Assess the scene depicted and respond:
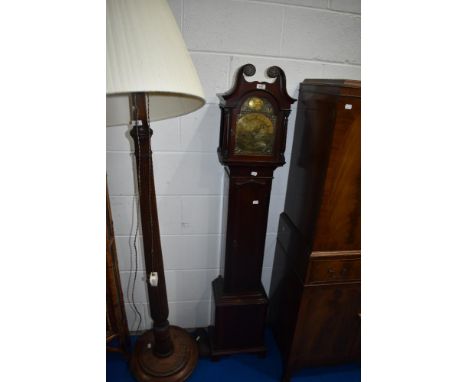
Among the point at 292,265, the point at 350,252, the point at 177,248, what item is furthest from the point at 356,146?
the point at 177,248

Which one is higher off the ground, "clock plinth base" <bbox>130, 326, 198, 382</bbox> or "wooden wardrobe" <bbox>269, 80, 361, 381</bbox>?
"wooden wardrobe" <bbox>269, 80, 361, 381</bbox>

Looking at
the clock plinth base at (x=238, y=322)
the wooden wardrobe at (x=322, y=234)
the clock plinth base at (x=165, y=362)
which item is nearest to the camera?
the wooden wardrobe at (x=322, y=234)

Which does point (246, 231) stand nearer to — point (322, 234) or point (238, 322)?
point (322, 234)

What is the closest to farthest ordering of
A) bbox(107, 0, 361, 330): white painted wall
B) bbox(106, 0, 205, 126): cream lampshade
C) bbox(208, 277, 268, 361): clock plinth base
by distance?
1. bbox(106, 0, 205, 126): cream lampshade
2. bbox(107, 0, 361, 330): white painted wall
3. bbox(208, 277, 268, 361): clock plinth base

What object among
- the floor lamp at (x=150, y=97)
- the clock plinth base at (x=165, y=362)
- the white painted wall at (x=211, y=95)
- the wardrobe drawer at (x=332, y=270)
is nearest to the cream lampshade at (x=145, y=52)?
the floor lamp at (x=150, y=97)

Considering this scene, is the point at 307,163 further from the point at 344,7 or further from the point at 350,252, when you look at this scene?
the point at 344,7

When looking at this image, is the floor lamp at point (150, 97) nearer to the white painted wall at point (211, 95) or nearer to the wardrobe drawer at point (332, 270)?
the white painted wall at point (211, 95)

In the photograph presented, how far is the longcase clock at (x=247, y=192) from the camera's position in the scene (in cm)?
107

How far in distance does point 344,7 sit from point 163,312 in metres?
1.60

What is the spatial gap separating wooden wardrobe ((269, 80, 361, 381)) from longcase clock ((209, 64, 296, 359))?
144 millimetres

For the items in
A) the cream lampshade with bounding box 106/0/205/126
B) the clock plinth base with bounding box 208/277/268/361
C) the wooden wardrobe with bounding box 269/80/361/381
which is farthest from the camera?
the clock plinth base with bounding box 208/277/268/361

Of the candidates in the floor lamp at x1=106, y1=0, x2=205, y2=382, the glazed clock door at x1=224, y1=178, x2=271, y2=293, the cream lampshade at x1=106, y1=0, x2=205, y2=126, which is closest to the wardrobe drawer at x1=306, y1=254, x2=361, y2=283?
the glazed clock door at x1=224, y1=178, x2=271, y2=293

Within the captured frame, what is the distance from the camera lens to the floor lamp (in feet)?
1.86

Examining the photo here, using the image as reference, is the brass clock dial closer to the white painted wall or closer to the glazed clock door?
the glazed clock door
